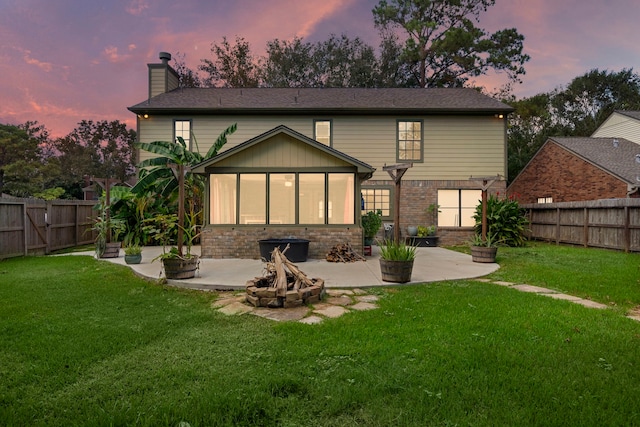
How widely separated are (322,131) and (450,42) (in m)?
12.5

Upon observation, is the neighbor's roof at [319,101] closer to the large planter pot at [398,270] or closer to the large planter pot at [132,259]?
the large planter pot at [132,259]

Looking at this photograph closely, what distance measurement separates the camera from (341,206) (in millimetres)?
9125

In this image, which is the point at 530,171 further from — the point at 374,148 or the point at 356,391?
the point at 356,391

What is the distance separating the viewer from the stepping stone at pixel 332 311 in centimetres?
408

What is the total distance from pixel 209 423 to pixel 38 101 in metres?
24.7

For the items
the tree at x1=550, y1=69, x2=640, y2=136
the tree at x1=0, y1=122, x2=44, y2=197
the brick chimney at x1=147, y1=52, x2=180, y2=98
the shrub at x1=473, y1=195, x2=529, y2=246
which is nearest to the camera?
the shrub at x1=473, y1=195, x2=529, y2=246

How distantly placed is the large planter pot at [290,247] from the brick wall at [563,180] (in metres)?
12.5

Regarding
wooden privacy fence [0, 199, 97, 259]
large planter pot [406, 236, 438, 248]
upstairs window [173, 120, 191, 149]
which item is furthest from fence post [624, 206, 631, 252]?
wooden privacy fence [0, 199, 97, 259]

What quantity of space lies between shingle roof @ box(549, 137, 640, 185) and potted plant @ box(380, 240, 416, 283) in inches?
480

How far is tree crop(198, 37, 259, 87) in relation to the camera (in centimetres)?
2394

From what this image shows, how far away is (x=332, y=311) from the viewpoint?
13.9 ft

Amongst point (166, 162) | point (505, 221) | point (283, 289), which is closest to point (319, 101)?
point (166, 162)

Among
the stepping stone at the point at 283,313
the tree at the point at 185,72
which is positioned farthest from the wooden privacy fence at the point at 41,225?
the tree at the point at 185,72

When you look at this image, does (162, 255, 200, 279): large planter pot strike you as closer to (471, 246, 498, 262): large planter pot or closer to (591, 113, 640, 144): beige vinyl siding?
(471, 246, 498, 262): large planter pot
